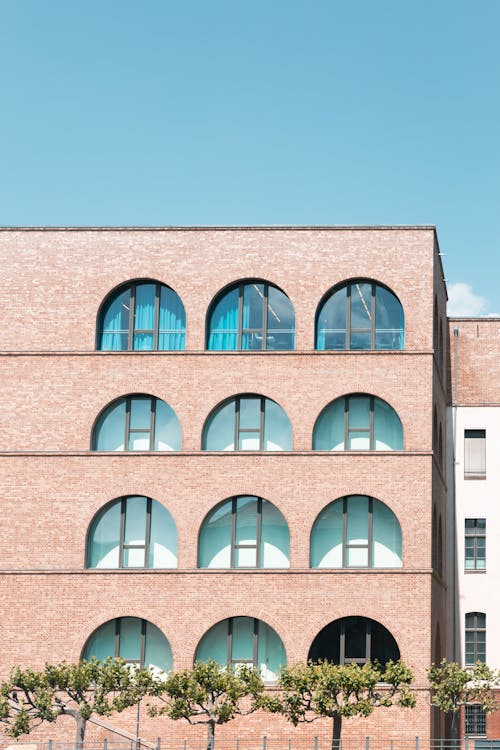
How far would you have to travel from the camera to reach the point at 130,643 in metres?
41.0

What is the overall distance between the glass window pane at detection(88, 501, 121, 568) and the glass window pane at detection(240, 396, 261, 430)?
15.8 feet

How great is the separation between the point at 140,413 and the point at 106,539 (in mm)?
4234

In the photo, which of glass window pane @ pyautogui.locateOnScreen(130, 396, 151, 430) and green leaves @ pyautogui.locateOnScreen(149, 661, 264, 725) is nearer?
green leaves @ pyautogui.locateOnScreen(149, 661, 264, 725)

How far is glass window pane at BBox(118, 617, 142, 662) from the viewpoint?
40938 millimetres

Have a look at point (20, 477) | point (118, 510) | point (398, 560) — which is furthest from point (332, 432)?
point (20, 477)

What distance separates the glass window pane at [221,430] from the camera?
41.9 meters

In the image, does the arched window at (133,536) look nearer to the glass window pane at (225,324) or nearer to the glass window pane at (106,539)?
the glass window pane at (106,539)

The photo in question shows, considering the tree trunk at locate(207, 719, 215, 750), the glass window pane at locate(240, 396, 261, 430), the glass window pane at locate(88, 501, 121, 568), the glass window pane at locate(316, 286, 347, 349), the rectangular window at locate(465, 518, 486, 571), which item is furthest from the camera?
the rectangular window at locate(465, 518, 486, 571)

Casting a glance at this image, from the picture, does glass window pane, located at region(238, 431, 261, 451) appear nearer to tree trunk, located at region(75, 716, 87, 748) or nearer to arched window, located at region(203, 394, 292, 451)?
arched window, located at region(203, 394, 292, 451)

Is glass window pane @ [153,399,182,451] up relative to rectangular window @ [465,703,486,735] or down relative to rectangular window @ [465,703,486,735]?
up

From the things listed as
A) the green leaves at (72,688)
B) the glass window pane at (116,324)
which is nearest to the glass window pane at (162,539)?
the green leaves at (72,688)

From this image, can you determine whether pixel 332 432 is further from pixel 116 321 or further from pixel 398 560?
pixel 116 321

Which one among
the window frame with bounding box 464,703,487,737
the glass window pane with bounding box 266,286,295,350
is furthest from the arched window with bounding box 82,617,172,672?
the window frame with bounding box 464,703,487,737

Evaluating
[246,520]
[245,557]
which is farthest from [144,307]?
[245,557]
